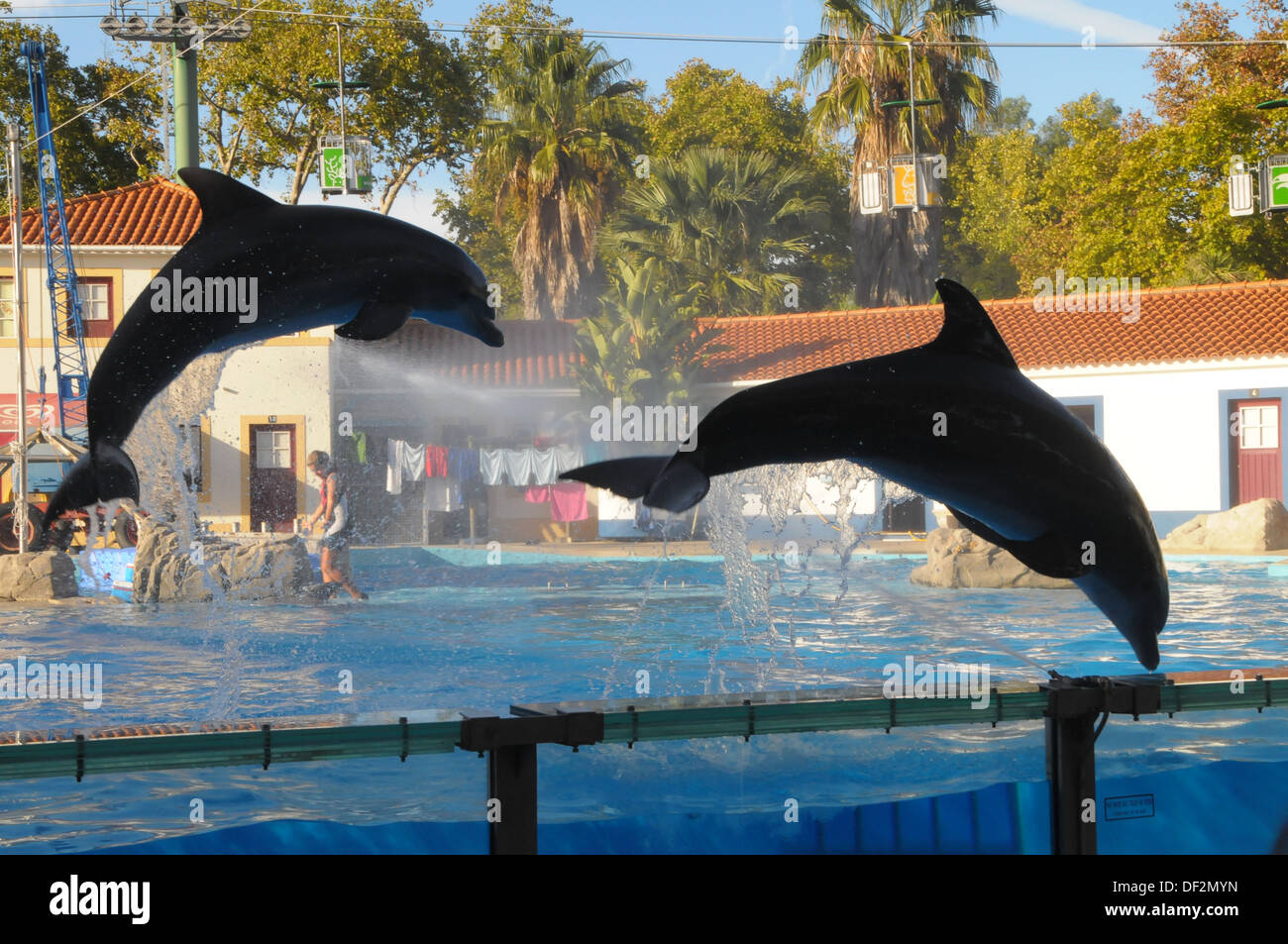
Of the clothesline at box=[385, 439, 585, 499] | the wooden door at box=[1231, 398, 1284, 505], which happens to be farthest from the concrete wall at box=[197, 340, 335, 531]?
the wooden door at box=[1231, 398, 1284, 505]

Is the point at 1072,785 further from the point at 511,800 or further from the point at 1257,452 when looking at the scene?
the point at 1257,452

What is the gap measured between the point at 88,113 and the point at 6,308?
9.73m

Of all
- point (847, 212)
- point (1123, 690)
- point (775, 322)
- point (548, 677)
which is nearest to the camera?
point (1123, 690)

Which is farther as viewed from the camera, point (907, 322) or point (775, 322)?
point (775, 322)

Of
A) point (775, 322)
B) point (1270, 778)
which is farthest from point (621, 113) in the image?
point (1270, 778)

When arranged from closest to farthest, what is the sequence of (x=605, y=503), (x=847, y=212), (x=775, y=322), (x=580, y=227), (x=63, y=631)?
1. (x=63, y=631)
2. (x=605, y=503)
3. (x=775, y=322)
4. (x=580, y=227)
5. (x=847, y=212)

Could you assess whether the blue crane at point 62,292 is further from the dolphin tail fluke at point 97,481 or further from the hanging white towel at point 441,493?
the dolphin tail fluke at point 97,481

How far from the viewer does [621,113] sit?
26.3m

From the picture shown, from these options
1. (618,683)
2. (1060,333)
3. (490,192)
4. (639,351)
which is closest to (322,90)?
(490,192)

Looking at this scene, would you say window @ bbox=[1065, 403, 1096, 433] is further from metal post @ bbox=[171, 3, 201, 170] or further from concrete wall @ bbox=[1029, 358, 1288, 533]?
metal post @ bbox=[171, 3, 201, 170]

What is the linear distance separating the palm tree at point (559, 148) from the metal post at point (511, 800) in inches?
895

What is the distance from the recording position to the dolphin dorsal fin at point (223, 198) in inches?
155
